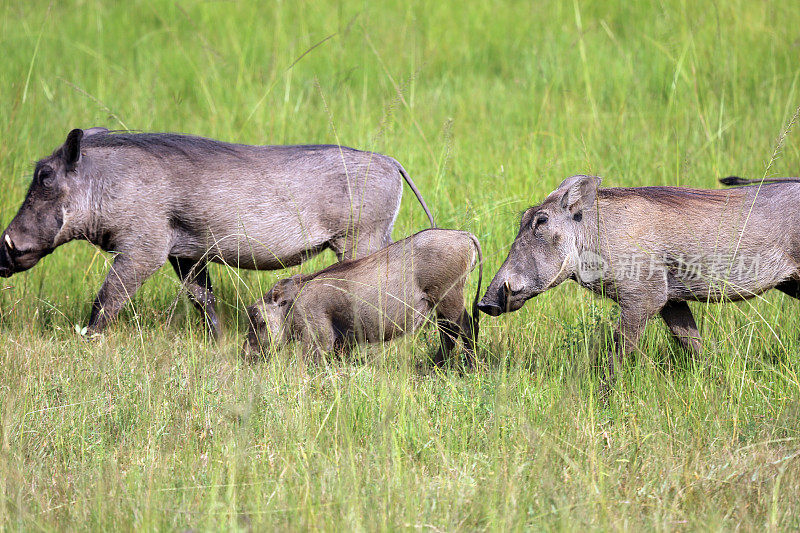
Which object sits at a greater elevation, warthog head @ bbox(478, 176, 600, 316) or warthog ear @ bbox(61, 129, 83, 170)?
warthog ear @ bbox(61, 129, 83, 170)

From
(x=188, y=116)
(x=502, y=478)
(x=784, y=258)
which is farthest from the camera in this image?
(x=188, y=116)

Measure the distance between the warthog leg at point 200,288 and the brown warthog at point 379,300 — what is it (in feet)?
1.64

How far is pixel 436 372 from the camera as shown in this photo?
4461 mm

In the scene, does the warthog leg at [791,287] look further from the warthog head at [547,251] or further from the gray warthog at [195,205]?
the gray warthog at [195,205]

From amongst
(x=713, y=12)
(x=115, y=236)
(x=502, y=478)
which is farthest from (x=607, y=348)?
(x=713, y=12)

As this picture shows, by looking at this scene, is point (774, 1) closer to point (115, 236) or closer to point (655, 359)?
point (655, 359)

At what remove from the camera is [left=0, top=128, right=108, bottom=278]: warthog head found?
4695 millimetres

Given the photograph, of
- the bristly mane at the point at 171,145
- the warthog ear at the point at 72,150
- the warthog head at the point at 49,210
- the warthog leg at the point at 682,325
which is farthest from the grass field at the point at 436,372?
the warthog ear at the point at 72,150

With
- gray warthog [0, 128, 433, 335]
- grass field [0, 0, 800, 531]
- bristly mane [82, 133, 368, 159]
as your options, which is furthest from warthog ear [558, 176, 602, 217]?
bristly mane [82, 133, 368, 159]

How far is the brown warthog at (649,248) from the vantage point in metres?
3.85

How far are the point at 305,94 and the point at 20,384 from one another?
5140 mm

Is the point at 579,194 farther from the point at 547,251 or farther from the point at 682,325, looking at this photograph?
the point at 682,325

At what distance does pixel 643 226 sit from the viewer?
12.8ft

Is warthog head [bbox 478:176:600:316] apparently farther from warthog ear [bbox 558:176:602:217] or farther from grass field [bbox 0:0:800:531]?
grass field [bbox 0:0:800:531]
